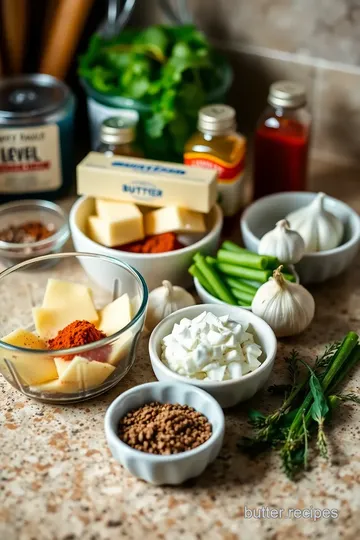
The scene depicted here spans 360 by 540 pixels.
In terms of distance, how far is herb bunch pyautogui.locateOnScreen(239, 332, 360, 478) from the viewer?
93cm

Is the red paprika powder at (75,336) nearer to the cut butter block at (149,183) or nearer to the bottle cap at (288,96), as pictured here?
the cut butter block at (149,183)

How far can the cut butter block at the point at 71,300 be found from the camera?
112 centimetres

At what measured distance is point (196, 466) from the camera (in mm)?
877

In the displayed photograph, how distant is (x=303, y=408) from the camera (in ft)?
3.18

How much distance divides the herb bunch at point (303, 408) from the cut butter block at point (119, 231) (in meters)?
0.32

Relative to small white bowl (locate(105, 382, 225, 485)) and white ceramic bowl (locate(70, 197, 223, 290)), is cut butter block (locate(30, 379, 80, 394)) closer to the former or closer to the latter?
small white bowl (locate(105, 382, 225, 485))

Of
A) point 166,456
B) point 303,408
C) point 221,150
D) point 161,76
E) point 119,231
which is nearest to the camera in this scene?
point 166,456

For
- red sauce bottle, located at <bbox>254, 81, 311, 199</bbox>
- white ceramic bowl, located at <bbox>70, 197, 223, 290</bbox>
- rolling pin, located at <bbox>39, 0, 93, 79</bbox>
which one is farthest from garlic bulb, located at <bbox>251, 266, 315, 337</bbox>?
rolling pin, located at <bbox>39, 0, 93, 79</bbox>

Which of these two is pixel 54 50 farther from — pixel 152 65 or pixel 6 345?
pixel 6 345

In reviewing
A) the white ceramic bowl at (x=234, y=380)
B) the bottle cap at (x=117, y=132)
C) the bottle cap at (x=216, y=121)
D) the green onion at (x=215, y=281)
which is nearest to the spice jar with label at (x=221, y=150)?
the bottle cap at (x=216, y=121)

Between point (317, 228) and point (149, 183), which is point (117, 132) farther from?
point (317, 228)

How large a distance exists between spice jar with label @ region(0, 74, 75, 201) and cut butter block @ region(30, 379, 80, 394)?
549 millimetres

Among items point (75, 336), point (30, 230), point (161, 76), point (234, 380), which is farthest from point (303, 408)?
point (161, 76)

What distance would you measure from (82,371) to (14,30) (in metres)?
0.84
